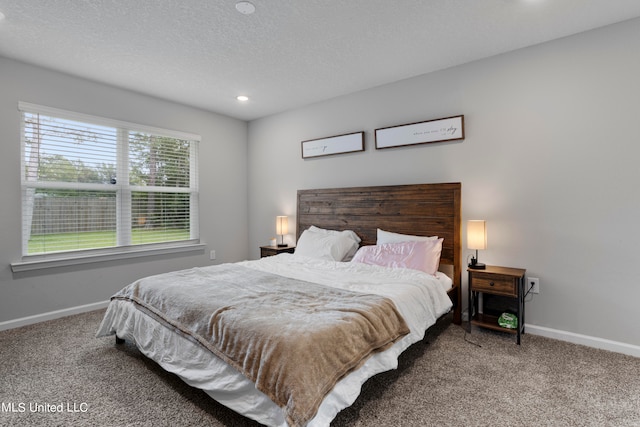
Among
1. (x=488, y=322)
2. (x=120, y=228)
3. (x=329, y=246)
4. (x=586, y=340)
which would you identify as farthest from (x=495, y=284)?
(x=120, y=228)

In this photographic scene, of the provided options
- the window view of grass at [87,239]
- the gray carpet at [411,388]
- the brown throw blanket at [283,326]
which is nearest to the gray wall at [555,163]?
the gray carpet at [411,388]

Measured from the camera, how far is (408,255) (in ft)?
9.78

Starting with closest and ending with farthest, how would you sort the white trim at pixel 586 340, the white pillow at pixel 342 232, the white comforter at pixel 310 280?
the white comforter at pixel 310 280 → the white trim at pixel 586 340 → the white pillow at pixel 342 232

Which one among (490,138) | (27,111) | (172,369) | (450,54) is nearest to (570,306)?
(490,138)

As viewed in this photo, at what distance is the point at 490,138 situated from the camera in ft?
9.92

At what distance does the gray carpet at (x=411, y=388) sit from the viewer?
1735mm

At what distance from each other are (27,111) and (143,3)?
6.45ft

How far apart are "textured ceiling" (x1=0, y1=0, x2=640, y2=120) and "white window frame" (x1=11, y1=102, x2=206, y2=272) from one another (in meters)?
0.46

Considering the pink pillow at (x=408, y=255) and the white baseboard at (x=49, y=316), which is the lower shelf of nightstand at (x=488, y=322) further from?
the white baseboard at (x=49, y=316)

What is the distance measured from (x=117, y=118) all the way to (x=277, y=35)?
92.9 inches

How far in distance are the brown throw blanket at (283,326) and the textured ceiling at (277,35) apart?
2024 millimetres

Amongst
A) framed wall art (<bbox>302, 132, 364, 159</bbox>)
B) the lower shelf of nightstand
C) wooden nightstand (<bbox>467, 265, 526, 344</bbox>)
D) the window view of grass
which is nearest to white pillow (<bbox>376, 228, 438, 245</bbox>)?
wooden nightstand (<bbox>467, 265, 526, 344</bbox>)

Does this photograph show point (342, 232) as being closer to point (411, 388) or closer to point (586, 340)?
point (411, 388)

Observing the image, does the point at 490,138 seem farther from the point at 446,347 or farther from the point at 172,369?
the point at 172,369
